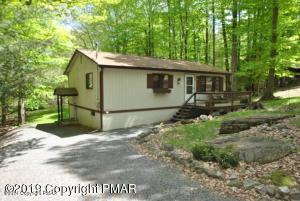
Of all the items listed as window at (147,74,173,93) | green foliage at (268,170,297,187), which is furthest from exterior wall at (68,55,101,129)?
green foliage at (268,170,297,187)

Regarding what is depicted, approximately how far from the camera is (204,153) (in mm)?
6617

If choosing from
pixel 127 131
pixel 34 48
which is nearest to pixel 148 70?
pixel 127 131

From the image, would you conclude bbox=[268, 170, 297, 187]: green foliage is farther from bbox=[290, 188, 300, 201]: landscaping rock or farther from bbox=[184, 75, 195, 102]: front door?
bbox=[184, 75, 195, 102]: front door

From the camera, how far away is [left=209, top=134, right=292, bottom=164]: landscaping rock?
6.24 metres

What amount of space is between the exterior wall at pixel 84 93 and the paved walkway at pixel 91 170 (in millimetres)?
3207

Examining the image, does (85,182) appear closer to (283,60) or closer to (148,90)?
(148,90)

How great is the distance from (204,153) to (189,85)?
10.0m

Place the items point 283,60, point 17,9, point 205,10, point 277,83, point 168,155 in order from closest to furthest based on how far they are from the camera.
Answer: point 168,155 < point 17,9 < point 283,60 < point 205,10 < point 277,83

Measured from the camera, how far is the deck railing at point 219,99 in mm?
14875

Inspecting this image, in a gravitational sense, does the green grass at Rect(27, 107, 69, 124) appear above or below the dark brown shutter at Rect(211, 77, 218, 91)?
below

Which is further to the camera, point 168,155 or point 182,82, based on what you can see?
point 182,82

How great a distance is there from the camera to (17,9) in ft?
29.7

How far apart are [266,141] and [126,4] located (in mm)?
24407

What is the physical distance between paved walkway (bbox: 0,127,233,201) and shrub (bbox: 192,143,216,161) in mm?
807
